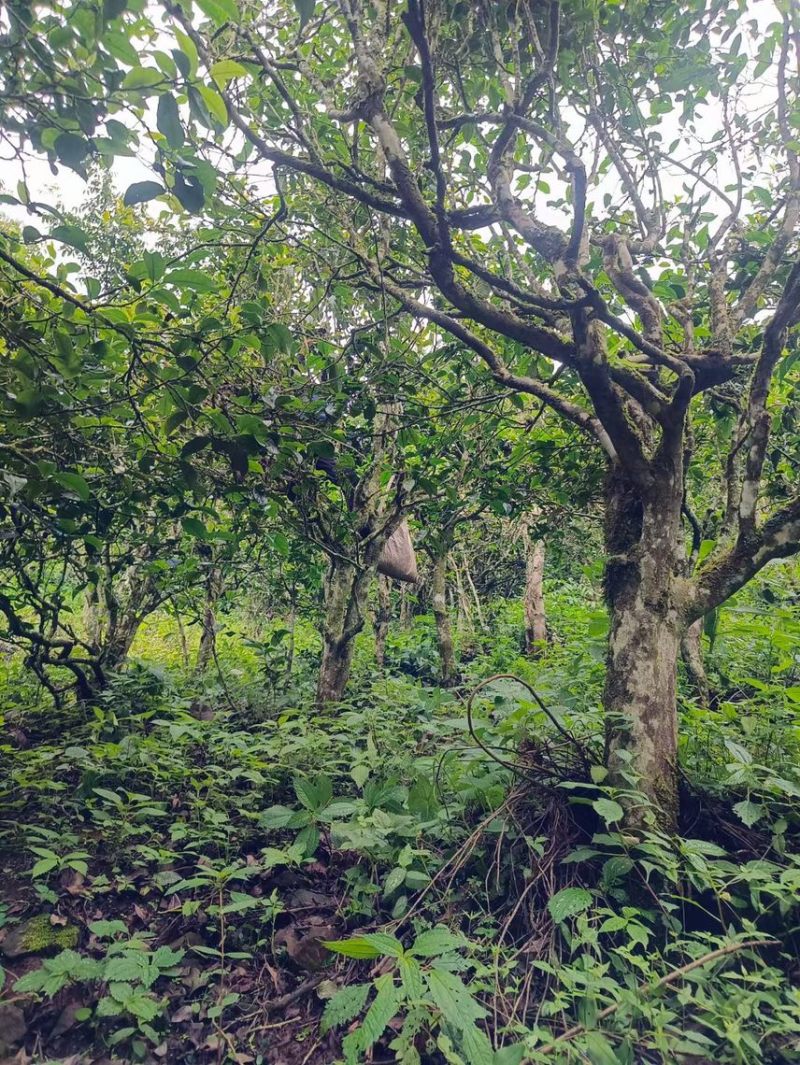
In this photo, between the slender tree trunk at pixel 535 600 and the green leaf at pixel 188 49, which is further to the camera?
the slender tree trunk at pixel 535 600

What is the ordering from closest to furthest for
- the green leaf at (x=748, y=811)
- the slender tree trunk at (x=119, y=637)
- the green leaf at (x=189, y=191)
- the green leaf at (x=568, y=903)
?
Answer: the green leaf at (x=189, y=191) → the green leaf at (x=568, y=903) → the green leaf at (x=748, y=811) → the slender tree trunk at (x=119, y=637)

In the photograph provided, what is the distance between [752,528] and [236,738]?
2915 millimetres

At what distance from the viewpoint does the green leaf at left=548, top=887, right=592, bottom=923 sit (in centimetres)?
196

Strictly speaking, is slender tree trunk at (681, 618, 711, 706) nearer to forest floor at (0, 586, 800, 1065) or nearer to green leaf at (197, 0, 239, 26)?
forest floor at (0, 586, 800, 1065)

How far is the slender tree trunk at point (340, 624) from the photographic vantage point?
4414mm

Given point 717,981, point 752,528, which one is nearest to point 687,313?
point 752,528

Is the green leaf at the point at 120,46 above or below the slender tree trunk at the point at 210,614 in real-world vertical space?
above

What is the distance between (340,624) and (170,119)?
3.60 metres

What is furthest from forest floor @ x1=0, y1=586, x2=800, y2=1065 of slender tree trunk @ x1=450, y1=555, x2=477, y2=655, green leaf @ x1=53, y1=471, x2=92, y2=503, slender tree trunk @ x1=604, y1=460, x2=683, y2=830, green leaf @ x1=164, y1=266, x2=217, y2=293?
slender tree trunk @ x1=450, y1=555, x2=477, y2=655

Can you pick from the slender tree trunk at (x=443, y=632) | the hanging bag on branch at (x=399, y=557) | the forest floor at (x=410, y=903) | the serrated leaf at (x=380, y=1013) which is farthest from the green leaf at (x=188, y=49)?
the slender tree trunk at (x=443, y=632)

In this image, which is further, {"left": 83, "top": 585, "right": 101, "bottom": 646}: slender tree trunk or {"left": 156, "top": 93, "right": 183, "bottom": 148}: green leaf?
{"left": 83, "top": 585, "right": 101, "bottom": 646}: slender tree trunk

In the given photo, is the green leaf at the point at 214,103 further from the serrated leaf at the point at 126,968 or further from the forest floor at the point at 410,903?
the serrated leaf at the point at 126,968

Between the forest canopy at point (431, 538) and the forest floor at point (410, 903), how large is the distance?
16 mm

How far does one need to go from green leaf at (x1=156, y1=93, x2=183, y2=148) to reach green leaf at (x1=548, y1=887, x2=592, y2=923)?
8.26 ft
